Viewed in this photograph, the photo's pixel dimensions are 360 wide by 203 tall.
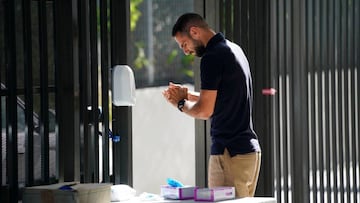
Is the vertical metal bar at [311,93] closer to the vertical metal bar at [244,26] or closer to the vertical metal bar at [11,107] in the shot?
the vertical metal bar at [244,26]

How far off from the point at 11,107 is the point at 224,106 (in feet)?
4.16

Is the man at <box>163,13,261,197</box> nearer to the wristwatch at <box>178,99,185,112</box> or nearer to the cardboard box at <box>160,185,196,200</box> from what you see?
the wristwatch at <box>178,99,185,112</box>

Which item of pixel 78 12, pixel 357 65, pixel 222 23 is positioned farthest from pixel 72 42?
pixel 357 65

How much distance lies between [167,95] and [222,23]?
4.72ft

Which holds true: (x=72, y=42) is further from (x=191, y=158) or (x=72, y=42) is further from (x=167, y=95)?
(x=191, y=158)

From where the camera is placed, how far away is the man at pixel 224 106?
5.27 m

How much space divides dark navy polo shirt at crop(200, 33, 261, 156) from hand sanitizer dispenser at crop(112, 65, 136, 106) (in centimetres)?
55

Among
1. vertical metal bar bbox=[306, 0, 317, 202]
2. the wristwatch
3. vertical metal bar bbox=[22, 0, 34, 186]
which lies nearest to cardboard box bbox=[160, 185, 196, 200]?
the wristwatch

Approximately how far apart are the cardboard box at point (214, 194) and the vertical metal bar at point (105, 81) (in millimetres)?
755

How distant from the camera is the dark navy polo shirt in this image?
527 centimetres

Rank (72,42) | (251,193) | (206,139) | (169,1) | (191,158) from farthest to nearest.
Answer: (169,1) → (191,158) → (206,139) → (251,193) → (72,42)

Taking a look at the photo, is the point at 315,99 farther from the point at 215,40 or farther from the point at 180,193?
the point at 180,193

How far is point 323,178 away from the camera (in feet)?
23.4

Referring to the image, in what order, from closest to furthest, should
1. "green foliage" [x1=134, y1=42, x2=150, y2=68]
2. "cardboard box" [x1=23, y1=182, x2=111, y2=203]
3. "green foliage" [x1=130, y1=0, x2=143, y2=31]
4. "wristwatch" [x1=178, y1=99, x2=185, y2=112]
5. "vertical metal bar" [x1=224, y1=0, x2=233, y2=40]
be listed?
"cardboard box" [x1=23, y1=182, x2=111, y2=203], "wristwatch" [x1=178, y1=99, x2=185, y2=112], "vertical metal bar" [x1=224, y1=0, x2=233, y2=40], "green foliage" [x1=130, y1=0, x2=143, y2=31], "green foliage" [x1=134, y1=42, x2=150, y2=68]
